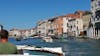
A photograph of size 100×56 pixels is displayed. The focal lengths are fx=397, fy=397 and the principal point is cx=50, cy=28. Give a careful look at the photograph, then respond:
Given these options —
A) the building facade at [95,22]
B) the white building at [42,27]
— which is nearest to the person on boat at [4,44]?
the building facade at [95,22]

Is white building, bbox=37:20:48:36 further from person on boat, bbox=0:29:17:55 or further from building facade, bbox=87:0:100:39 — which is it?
person on boat, bbox=0:29:17:55

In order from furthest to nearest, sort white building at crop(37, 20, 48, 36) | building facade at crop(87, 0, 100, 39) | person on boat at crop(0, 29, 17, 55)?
white building at crop(37, 20, 48, 36) < building facade at crop(87, 0, 100, 39) < person on boat at crop(0, 29, 17, 55)

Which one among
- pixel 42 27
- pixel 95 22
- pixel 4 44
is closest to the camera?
pixel 4 44

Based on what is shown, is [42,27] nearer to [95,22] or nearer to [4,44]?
[95,22]

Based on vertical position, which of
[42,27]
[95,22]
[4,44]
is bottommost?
[4,44]

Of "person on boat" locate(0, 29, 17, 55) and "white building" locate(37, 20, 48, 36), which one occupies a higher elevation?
"white building" locate(37, 20, 48, 36)

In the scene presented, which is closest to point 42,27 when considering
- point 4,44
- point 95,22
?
point 95,22

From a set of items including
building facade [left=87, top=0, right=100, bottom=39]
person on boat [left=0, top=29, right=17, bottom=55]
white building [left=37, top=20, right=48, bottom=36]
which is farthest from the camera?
white building [left=37, top=20, right=48, bottom=36]

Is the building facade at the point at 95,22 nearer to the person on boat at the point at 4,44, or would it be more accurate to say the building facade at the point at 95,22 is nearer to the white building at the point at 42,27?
the white building at the point at 42,27

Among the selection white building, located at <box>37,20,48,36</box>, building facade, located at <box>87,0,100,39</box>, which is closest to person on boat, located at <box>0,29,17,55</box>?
building facade, located at <box>87,0,100,39</box>

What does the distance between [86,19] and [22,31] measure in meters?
89.2

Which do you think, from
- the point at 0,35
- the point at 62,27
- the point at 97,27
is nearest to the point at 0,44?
the point at 0,35

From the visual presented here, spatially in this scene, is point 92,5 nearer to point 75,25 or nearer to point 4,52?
point 75,25

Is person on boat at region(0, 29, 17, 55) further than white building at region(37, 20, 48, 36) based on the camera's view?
No
